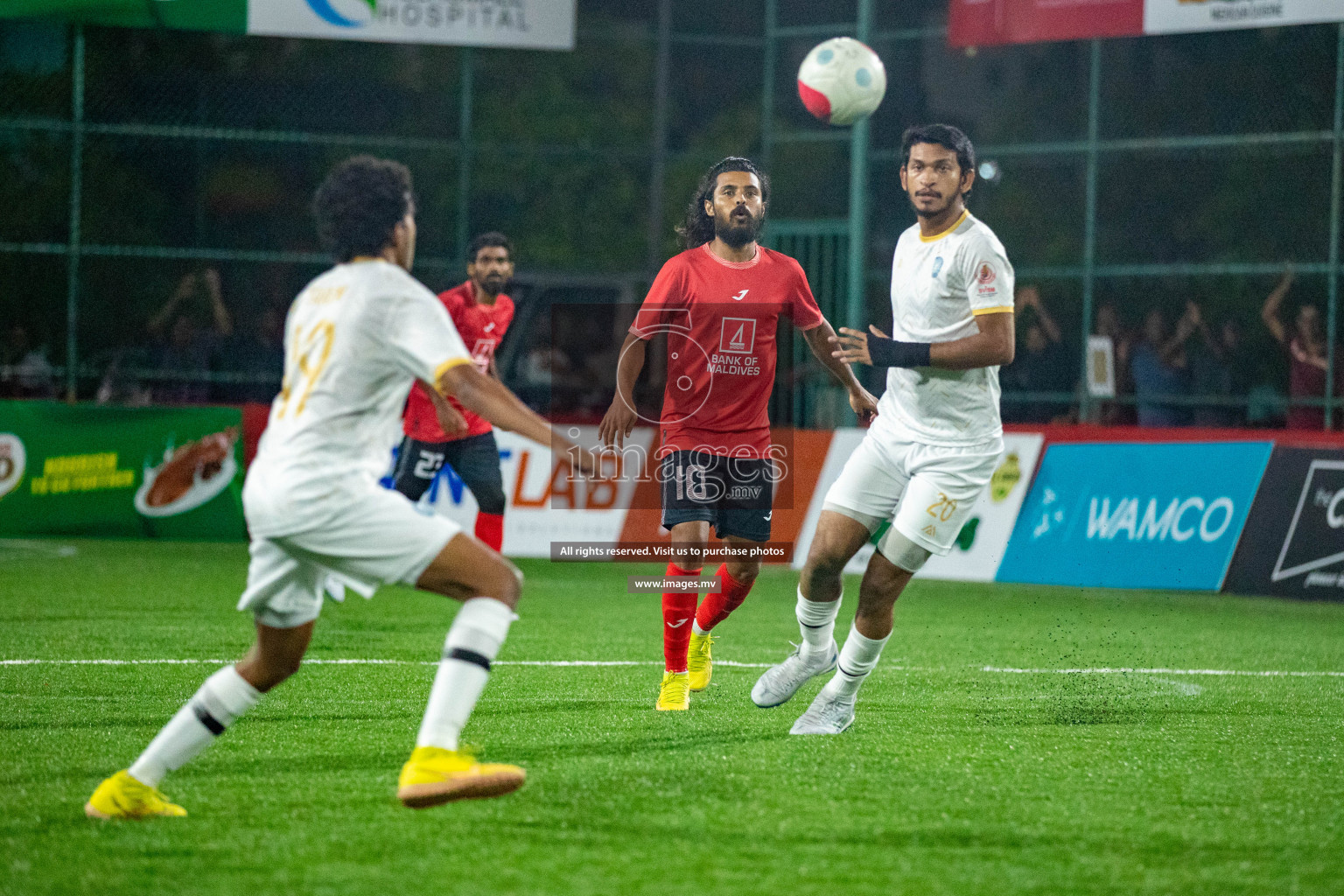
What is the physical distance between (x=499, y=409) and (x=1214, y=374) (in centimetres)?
1327

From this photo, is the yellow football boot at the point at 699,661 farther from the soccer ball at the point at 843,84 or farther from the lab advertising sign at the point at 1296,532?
the lab advertising sign at the point at 1296,532

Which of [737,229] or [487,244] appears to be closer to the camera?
[737,229]

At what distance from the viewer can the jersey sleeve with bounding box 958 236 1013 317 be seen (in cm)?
649

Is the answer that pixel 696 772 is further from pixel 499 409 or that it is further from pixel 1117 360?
pixel 1117 360

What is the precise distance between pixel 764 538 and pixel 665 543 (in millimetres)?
7061

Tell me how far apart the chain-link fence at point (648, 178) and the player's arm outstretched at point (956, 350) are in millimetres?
9707

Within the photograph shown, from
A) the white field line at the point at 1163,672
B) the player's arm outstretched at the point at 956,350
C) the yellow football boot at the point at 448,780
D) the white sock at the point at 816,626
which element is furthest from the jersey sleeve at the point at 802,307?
the yellow football boot at the point at 448,780

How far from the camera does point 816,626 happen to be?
704cm

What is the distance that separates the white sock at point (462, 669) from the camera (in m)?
4.84

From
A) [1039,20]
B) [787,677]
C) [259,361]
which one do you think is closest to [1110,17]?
[1039,20]

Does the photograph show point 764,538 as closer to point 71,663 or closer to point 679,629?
point 679,629

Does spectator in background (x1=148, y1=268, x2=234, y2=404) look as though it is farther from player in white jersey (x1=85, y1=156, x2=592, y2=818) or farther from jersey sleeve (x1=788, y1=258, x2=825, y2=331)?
player in white jersey (x1=85, y1=156, x2=592, y2=818)

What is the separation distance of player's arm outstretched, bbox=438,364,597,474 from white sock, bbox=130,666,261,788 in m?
1.16

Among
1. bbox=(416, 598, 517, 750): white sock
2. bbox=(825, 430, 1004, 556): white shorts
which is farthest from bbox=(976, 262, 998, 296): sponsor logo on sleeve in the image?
bbox=(416, 598, 517, 750): white sock
